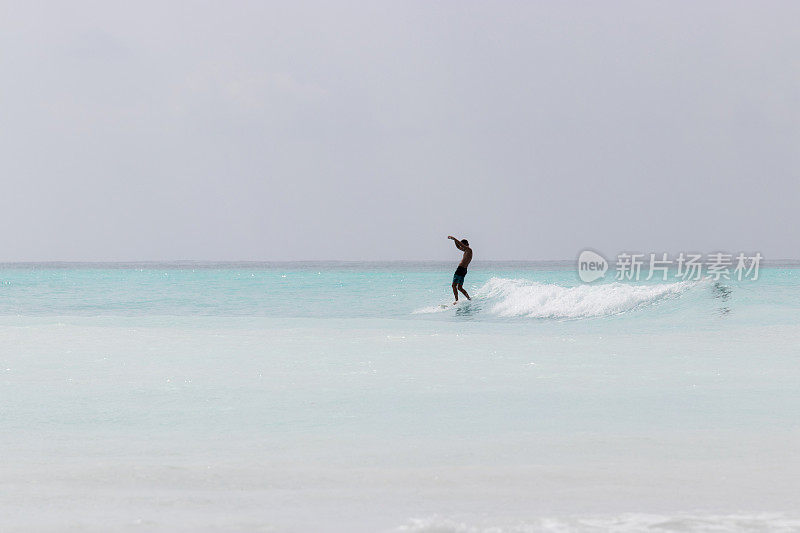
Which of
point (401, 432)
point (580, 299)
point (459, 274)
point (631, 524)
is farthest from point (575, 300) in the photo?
point (631, 524)

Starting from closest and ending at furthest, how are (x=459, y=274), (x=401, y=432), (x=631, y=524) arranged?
(x=631, y=524) < (x=401, y=432) < (x=459, y=274)

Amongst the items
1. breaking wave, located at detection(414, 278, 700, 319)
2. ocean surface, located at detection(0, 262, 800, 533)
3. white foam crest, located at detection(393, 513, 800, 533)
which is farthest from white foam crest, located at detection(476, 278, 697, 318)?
white foam crest, located at detection(393, 513, 800, 533)

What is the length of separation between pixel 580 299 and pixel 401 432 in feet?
48.7

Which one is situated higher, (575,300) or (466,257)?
(466,257)

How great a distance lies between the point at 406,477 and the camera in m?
4.78

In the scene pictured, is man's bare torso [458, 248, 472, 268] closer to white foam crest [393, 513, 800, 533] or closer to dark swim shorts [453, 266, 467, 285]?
dark swim shorts [453, 266, 467, 285]

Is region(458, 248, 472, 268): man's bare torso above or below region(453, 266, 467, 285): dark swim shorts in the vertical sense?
above

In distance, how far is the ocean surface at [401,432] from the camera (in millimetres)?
4109

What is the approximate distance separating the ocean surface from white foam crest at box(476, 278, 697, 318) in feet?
16.5

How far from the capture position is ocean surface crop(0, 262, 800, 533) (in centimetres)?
411

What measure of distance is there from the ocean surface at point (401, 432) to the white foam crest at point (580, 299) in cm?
502

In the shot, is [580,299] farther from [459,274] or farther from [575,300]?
[459,274]

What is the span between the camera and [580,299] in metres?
20.3

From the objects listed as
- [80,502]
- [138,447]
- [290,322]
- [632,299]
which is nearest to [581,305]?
[632,299]
